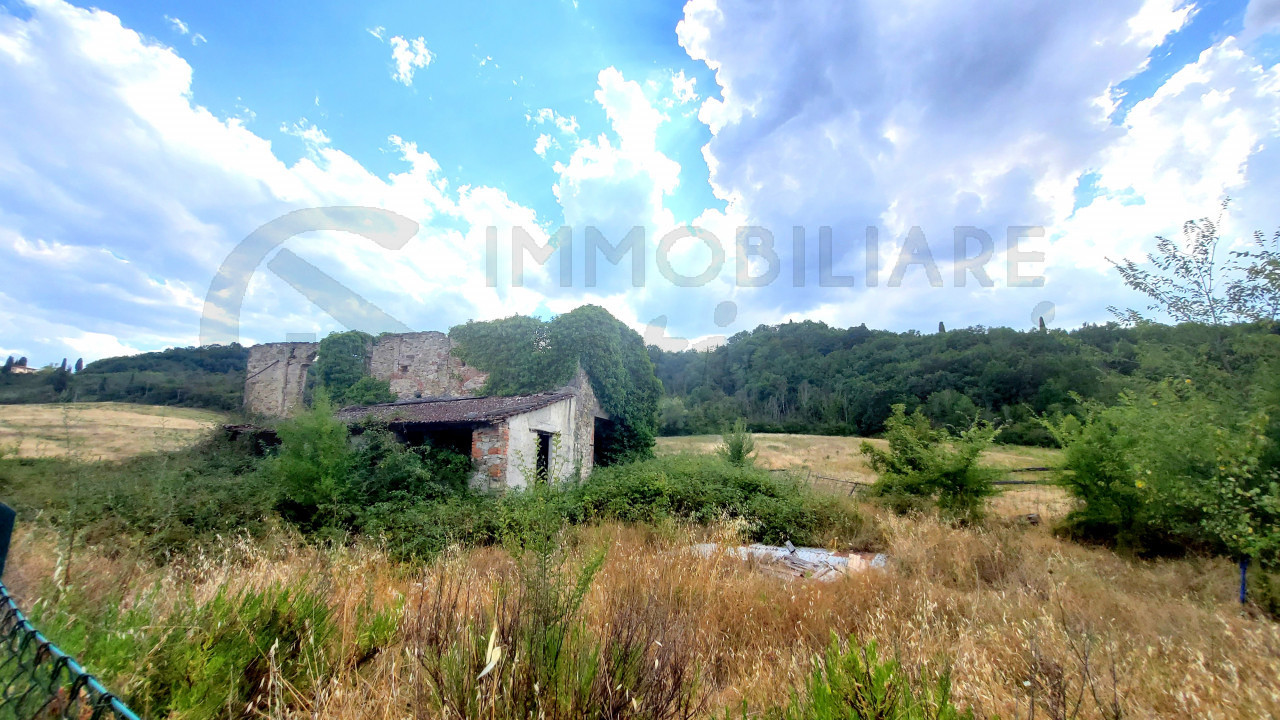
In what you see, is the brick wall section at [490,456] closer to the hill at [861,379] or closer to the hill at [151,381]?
the hill at [151,381]

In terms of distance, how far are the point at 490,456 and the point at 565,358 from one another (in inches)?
186

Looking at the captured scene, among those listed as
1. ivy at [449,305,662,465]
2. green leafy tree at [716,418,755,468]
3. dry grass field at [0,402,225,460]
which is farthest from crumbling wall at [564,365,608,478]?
dry grass field at [0,402,225,460]

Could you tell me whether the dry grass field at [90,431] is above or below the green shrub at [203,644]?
above

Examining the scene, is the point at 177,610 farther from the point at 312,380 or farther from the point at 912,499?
the point at 312,380

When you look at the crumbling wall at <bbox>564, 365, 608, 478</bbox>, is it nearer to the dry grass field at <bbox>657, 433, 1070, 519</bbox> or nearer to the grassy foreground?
the dry grass field at <bbox>657, 433, 1070, 519</bbox>

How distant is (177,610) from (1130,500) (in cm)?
1181

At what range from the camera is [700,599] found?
14.2 ft

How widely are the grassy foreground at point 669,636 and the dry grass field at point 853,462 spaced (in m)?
6.63

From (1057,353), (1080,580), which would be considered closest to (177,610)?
(1080,580)

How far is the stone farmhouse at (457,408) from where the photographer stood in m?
10.5

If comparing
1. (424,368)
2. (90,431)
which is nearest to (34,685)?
(424,368)

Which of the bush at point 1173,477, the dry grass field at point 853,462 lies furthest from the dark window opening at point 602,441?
the bush at point 1173,477

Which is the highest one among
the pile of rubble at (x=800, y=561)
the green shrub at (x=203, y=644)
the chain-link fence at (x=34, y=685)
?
the chain-link fence at (x=34, y=685)

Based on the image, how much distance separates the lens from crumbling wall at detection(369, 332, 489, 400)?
1539cm
